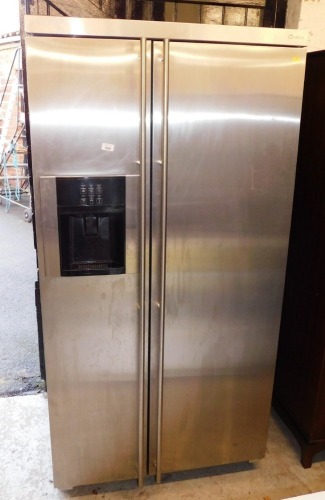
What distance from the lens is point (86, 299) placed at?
149 centimetres

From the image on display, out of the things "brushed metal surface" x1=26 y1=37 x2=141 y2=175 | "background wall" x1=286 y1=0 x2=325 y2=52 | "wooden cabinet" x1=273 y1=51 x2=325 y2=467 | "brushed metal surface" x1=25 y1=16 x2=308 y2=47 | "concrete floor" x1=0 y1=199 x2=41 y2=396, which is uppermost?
"background wall" x1=286 y1=0 x2=325 y2=52

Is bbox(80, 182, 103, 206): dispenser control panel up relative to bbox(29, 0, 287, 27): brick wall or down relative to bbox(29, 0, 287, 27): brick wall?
down

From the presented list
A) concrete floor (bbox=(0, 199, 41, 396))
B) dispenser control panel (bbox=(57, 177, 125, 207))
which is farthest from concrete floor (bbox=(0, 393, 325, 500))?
dispenser control panel (bbox=(57, 177, 125, 207))

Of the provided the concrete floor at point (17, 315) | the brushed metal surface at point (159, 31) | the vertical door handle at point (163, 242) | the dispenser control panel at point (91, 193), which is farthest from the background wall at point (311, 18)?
the concrete floor at point (17, 315)

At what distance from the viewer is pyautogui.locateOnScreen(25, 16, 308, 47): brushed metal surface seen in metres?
1.24

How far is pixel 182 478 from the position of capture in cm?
183

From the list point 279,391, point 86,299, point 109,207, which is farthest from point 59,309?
point 279,391

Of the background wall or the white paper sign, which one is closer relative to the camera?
the white paper sign

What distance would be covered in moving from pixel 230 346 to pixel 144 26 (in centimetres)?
121

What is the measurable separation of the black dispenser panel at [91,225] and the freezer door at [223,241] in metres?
0.14

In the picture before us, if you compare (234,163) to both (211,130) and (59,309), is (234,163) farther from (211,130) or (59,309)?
(59,309)

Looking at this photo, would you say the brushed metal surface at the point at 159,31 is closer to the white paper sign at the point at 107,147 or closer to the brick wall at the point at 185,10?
the white paper sign at the point at 107,147

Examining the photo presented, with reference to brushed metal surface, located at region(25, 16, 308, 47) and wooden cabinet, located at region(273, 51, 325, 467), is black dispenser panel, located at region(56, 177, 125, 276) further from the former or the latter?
wooden cabinet, located at region(273, 51, 325, 467)

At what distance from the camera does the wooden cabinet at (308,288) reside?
1.72 metres
